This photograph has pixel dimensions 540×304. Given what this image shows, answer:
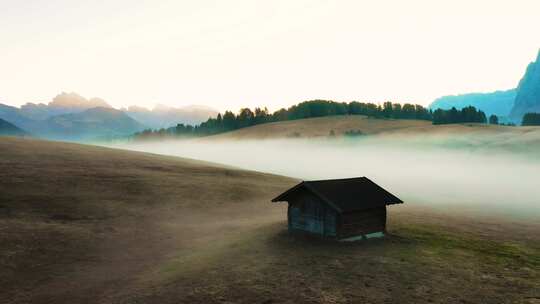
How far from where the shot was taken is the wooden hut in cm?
3059

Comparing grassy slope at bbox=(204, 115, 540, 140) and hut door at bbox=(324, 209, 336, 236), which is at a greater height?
grassy slope at bbox=(204, 115, 540, 140)

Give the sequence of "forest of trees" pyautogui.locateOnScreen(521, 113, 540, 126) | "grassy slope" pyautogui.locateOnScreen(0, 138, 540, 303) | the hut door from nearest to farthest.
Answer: "grassy slope" pyautogui.locateOnScreen(0, 138, 540, 303)
the hut door
"forest of trees" pyautogui.locateOnScreen(521, 113, 540, 126)

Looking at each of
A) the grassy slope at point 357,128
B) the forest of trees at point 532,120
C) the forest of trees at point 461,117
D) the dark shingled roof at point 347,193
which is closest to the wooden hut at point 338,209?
the dark shingled roof at point 347,193

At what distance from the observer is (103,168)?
189 feet

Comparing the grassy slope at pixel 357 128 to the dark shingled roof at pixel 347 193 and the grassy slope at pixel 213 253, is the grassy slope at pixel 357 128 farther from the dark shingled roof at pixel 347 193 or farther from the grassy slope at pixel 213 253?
the dark shingled roof at pixel 347 193

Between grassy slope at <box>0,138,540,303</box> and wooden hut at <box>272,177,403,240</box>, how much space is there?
1567mm

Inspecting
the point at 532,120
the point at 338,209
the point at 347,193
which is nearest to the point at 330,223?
the point at 338,209

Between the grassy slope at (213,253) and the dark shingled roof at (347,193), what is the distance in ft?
9.26

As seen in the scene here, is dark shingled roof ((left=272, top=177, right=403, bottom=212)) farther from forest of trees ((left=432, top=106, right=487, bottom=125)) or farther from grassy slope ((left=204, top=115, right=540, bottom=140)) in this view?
forest of trees ((left=432, top=106, right=487, bottom=125))

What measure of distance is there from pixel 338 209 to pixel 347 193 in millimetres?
3368

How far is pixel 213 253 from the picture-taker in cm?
2805

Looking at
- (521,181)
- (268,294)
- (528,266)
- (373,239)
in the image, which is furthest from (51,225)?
(521,181)

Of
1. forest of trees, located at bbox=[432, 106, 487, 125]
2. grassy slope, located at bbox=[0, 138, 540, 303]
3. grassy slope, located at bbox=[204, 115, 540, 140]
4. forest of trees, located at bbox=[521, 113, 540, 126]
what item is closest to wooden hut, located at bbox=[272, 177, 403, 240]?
grassy slope, located at bbox=[0, 138, 540, 303]

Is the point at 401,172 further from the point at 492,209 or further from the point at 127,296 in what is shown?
the point at 127,296
